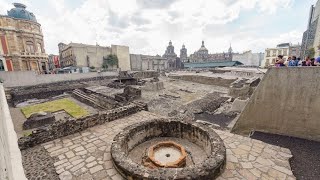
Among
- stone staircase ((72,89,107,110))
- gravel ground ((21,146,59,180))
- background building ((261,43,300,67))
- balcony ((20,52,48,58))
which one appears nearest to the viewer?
gravel ground ((21,146,59,180))

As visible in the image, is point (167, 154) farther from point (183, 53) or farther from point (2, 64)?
point (183, 53)

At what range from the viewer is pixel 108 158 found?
192 inches

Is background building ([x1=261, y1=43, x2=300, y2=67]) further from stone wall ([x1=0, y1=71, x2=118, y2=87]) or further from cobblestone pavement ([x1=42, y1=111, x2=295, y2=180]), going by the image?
stone wall ([x1=0, y1=71, x2=118, y2=87])

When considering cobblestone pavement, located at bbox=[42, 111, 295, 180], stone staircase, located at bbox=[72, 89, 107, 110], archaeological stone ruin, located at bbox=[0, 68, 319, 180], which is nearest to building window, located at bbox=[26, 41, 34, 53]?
stone staircase, located at bbox=[72, 89, 107, 110]

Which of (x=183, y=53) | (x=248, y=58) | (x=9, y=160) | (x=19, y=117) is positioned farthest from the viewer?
(x=183, y=53)

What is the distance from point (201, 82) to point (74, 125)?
20.7 metres

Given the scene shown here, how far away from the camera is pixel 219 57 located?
2650 inches

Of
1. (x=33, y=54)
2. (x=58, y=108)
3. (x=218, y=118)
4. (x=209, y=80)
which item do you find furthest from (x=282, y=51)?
(x=33, y=54)

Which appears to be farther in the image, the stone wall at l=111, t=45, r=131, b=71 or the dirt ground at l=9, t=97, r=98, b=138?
the stone wall at l=111, t=45, r=131, b=71

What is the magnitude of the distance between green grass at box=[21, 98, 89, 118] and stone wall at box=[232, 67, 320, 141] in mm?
12469

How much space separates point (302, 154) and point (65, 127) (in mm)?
9224

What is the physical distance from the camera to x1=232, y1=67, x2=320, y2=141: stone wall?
6.87m

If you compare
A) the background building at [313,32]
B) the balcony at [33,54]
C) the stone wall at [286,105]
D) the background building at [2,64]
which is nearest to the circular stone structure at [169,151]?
the stone wall at [286,105]

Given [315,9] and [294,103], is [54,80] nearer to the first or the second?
[294,103]
